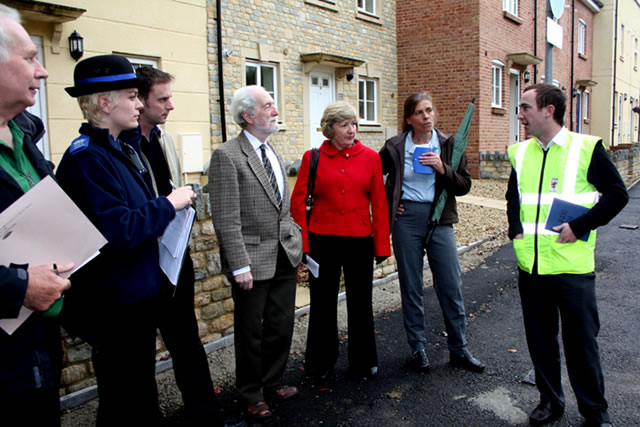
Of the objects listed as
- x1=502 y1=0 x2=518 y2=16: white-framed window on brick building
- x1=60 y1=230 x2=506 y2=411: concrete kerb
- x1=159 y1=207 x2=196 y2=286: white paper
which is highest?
x1=502 y1=0 x2=518 y2=16: white-framed window on brick building

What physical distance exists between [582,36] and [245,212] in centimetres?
3187

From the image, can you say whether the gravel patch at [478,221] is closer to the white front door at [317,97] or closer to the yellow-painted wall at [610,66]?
the white front door at [317,97]

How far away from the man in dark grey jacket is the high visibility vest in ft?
8.50

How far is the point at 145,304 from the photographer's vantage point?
2.50m

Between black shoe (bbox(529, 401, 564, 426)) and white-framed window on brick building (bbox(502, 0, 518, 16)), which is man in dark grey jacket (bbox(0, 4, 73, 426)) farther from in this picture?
white-framed window on brick building (bbox(502, 0, 518, 16))

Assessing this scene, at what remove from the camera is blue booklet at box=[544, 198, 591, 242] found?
3088 mm

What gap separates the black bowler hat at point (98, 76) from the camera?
2420 millimetres

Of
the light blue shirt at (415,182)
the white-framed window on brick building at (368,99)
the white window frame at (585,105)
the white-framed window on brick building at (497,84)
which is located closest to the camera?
the light blue shirt at (415,182)

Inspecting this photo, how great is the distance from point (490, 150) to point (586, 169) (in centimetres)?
1505

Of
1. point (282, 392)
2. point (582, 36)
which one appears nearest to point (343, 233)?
point (282, 392)

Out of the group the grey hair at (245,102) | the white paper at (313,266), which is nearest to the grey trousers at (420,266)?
the white paper at (313,266)

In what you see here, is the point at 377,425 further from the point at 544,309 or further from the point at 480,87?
the point at 480,87

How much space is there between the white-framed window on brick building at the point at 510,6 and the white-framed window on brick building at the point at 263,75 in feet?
31.1

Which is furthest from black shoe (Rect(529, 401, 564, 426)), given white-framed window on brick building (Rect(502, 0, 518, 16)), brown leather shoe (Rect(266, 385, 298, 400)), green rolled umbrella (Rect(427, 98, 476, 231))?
white-framed window on brick building (Rect(502, 0, 518, 16))
